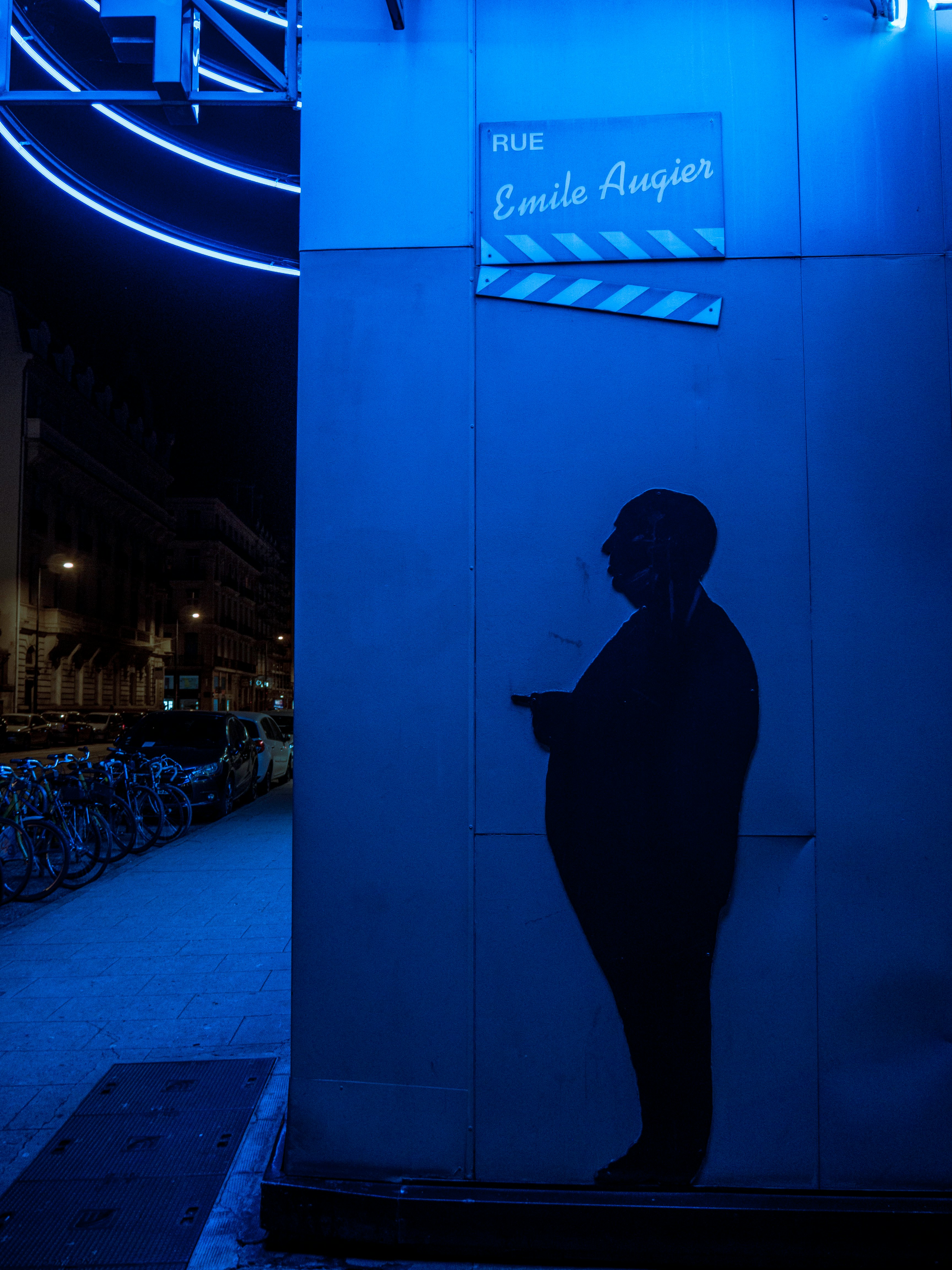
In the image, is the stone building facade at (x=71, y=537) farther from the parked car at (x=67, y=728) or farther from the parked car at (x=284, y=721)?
the parked car at (x=284, y=721)

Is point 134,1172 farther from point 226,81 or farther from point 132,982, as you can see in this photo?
point 226,81

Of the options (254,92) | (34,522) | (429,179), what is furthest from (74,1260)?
(34,522)

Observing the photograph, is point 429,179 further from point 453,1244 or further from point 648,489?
point 453,1244

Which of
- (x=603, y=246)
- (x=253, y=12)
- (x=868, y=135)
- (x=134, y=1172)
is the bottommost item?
(x=134, y=1172)

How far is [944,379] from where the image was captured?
3100 millimetres

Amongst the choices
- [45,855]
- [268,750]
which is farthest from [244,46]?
[268,750]

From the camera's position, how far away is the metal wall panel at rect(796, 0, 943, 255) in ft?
10.3

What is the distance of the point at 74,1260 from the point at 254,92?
4.60m

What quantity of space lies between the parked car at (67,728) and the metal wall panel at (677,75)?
35847mm

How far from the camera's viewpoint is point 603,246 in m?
3.20

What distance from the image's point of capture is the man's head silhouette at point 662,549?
309 centimetres

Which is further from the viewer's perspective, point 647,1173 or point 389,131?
point 389,131

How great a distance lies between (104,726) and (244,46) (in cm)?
4042

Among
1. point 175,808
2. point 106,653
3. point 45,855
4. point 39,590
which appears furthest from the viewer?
point 106,653
